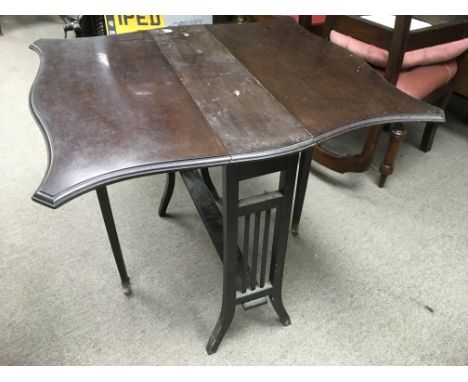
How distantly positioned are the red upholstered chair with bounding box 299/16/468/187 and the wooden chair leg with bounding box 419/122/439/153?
191mm

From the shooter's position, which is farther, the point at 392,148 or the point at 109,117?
the point at 392,148

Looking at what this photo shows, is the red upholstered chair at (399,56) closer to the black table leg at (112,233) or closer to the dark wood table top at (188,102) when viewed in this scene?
the dark wood table top at (188,102)

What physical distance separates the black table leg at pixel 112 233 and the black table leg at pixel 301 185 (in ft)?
Answer: 2.29

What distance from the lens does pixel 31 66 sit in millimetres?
2982

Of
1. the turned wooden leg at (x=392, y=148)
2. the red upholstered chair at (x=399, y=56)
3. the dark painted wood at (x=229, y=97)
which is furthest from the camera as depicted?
the turned wooden leg at (x=392, y=148)

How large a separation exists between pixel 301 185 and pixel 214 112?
0.65 m

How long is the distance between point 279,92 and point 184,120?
11.7 inches

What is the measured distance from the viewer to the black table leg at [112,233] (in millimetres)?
1158

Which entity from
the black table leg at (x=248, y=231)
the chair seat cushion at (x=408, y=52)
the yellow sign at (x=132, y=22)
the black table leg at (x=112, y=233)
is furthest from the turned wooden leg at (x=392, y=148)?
the yellow sign at (x=132, y=22)

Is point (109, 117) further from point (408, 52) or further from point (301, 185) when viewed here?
point (408, 52)

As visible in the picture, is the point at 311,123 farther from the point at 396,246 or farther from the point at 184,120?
the point at 396,246

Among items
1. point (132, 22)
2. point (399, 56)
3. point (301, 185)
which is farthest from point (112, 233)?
point (132, 22)

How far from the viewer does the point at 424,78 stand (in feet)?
5.67

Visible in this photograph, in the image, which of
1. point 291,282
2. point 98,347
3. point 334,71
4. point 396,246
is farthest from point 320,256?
point 98,347
